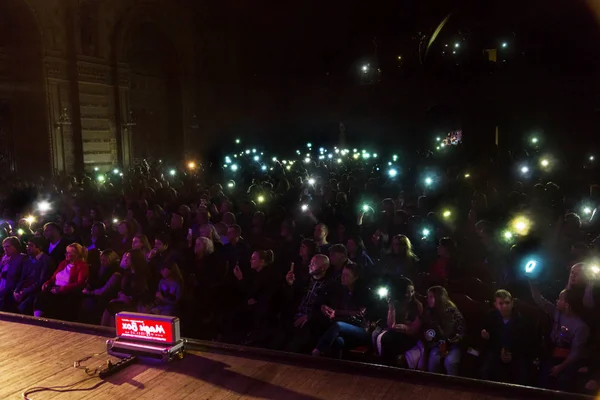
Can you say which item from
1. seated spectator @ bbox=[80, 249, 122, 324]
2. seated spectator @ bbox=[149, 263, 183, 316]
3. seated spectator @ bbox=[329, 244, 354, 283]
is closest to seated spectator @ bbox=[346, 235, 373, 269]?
seated spectator @ bbox=[329, 244, 354, 283]

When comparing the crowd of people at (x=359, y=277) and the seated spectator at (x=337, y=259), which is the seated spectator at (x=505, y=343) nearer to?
the crowd of people at (x=359, y=277)

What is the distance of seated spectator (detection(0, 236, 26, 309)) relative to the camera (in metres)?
7.89

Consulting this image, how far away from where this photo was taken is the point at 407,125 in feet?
112

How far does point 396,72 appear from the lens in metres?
33.7

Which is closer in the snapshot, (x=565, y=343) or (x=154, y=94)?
(x=565, y=343)

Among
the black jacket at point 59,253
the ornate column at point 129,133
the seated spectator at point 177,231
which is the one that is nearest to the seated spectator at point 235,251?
the seated spectator at point 177,231

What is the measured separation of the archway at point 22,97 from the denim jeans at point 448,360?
58.2 feet

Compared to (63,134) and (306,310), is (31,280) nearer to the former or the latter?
(306,310)

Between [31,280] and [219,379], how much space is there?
445cm

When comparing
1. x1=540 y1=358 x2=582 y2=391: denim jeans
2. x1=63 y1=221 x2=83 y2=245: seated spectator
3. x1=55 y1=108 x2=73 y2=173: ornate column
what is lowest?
x1=540 y1=358 x2=582 y2=391: denim jeans

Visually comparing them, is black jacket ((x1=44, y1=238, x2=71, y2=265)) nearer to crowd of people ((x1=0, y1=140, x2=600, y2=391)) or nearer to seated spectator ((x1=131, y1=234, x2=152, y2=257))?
crowd of people ((x1=0, y1=140, x2=600, y2=391))

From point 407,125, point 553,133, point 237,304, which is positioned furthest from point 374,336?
point 407,125

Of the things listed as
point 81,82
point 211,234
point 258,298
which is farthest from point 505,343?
point 81,82

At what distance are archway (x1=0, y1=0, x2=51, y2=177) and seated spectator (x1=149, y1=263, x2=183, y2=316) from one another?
14.6 metres
